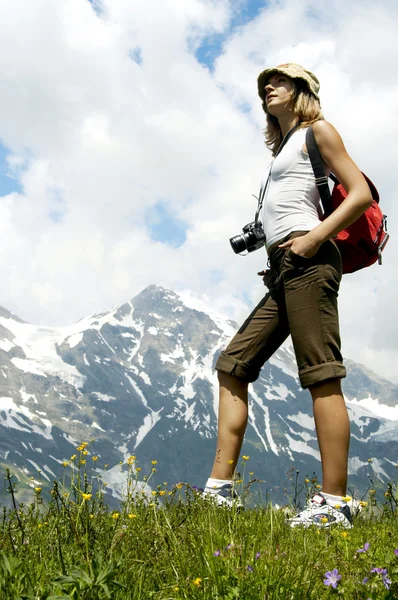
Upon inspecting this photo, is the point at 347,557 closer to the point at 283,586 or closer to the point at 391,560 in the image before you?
the point at 391,560

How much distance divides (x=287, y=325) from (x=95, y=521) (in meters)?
2.45

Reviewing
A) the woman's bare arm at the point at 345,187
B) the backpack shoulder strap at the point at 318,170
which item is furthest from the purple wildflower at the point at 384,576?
the backpack shoulder strap at the point at 318,170

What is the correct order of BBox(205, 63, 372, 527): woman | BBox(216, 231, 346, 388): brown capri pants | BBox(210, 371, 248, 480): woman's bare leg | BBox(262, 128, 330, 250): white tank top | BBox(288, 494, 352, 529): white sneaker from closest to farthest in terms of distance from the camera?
1. BBox(288, 494, 352, 529): white sneaker
2. BBox(205, 63, 372, 527): woman
3. BBox(216, 231, 346, 388): brown capri pants
4. BBox(210, 371, 248, 480): woman's bare leg
5. BBox(262, 128, 330, 250): white tank top

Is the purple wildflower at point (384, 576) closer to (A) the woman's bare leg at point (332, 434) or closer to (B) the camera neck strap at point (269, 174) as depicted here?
(A) the woman's bare leg at point (332, 434)

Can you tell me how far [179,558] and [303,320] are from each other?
8.01 feet

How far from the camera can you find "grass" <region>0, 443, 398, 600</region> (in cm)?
215

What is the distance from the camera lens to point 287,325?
5176 mm

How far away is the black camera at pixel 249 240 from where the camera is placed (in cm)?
542

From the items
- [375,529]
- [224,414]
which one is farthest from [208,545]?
[224,414]

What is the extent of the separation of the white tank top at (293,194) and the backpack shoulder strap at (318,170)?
61 mm

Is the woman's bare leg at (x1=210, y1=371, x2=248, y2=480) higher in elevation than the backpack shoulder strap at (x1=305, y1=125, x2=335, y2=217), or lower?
lower

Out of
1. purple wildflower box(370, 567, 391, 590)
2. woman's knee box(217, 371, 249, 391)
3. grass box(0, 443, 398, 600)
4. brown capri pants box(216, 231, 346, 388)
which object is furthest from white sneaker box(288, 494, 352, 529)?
purple wildflower box(370, 567, 391, 590)

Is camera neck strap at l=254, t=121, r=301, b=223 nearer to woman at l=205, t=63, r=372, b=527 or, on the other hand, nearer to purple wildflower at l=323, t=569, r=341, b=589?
woman at l=205, t=63, r=372, b=527

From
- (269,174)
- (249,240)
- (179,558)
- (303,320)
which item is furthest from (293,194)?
(179,558)
